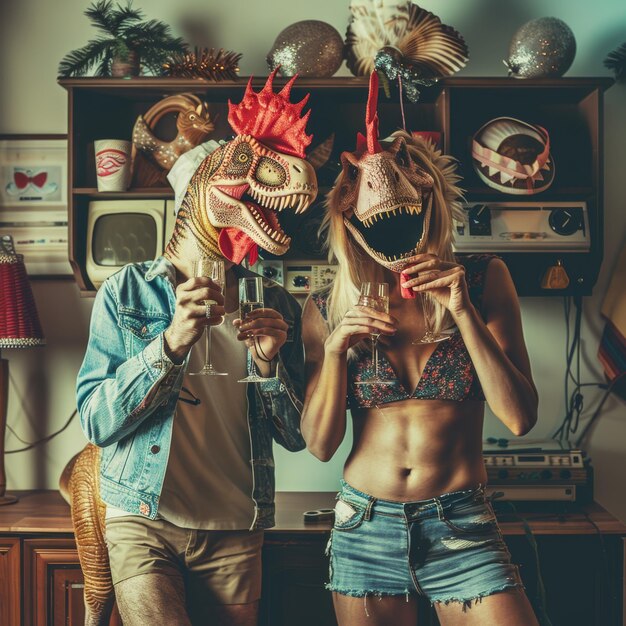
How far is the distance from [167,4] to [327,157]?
0.86 metres

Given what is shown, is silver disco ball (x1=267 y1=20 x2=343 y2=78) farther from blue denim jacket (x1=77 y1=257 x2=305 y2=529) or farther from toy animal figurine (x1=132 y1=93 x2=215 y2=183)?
blue denim jacket (x1=77 y1=257 x2=305 y2=529)

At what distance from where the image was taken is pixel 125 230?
283 centimetres

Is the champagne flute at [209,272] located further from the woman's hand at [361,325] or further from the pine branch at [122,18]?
the pine branch at [122,18]

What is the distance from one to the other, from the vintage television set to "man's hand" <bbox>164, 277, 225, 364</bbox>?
1.19 meters

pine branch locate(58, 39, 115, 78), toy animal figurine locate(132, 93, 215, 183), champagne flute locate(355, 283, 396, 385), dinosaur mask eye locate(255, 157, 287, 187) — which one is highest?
pine branch locate(58, 39, 115, 78)

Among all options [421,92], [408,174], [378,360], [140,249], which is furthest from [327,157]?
[378,360]

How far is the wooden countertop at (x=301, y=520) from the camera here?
2.44 meters

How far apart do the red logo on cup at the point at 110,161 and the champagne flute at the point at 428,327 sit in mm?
1277

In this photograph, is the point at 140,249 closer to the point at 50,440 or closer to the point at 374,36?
the point at 50,440

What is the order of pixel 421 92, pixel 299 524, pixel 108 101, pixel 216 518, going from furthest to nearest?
1. pixel 108 101
2. pixel 421 92
3. pixel 299 524
4. pixel 216 518

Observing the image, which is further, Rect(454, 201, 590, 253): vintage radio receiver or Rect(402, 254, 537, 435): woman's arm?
Rect(454, 201, 590, 253): vintage radio receiver

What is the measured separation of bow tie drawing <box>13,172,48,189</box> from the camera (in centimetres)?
302

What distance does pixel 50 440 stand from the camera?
3.04 meters

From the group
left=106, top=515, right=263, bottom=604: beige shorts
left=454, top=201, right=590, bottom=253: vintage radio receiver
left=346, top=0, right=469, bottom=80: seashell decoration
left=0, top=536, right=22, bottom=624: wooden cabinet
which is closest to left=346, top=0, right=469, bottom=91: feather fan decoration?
left=346, top=0, right=469, bottom=80: seashell decoration
